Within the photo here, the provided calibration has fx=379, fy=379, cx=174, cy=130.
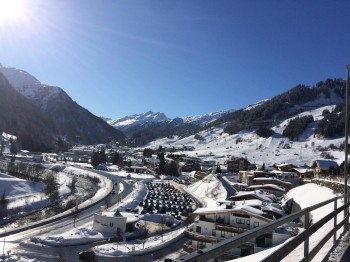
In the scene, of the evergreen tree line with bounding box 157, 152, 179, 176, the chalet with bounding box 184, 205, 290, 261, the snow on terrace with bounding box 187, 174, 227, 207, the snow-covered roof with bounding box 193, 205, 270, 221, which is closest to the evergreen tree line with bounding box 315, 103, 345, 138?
the evergreen tree line with bounding box 157, 152, 179, 176

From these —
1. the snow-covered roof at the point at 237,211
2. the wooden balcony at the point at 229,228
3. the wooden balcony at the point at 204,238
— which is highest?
the snow-covered roof at the point at 237,211

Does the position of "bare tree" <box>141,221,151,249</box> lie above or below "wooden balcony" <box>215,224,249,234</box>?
below

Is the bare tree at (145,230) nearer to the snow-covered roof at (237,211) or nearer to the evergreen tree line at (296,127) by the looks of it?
the snow-covered roof at (237,211)

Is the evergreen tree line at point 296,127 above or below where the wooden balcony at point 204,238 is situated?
above

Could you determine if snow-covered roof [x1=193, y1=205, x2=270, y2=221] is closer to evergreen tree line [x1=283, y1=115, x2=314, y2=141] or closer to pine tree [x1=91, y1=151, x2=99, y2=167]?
pine tree [x1=91, y1=151, x2=99, y2=167]

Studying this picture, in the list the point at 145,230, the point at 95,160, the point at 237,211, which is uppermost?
the point at 95,160

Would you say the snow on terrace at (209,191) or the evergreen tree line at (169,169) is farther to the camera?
the evergreen tree line at (169,169)

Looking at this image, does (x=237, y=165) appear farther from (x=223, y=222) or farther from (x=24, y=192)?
(x=223, y=222)

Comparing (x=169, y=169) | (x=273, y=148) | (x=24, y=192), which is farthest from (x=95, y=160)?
(x=273, y=148)

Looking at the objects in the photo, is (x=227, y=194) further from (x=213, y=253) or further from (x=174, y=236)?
(x=213, y=253)

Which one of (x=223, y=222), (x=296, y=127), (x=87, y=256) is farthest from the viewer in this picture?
(x=296, y=127)

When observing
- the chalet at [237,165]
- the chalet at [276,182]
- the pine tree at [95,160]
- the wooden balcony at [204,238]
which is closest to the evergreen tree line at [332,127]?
the chalet at [237,165]

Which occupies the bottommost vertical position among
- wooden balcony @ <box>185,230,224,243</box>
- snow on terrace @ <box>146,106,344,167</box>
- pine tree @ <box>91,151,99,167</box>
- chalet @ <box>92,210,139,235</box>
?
Answer: chalet @ <box>92,210,139,235</box>

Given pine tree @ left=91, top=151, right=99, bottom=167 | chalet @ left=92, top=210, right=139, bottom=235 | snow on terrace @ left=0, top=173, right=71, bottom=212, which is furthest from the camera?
pine tree @ left=91, top=151, right=99, bottom=167
